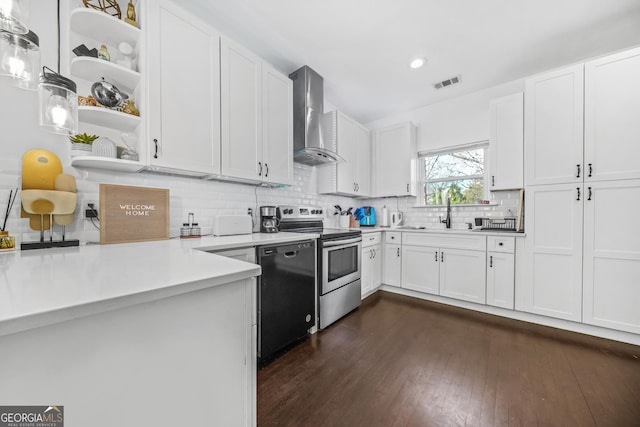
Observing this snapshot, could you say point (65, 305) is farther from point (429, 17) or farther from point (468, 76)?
point (468, 76)

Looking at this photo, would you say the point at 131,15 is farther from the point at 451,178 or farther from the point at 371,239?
the point at 451,178

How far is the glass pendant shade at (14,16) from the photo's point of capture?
2.50ft

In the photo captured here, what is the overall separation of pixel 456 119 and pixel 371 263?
2420 mm

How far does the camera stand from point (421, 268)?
10.2 feet

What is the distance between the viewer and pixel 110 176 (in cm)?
164

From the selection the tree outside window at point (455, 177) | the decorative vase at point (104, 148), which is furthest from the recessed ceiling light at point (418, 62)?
the decorative vase at point (104, 148)

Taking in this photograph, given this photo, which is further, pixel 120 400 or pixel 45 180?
pixel 45 180

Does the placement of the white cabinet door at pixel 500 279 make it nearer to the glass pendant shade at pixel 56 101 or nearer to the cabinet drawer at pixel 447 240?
the cabinet drawer at pixel 447 240

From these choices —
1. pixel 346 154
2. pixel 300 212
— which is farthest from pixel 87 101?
pixel 346 154

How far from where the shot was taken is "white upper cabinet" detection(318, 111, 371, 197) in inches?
126

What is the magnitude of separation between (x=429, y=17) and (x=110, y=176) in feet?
9.25

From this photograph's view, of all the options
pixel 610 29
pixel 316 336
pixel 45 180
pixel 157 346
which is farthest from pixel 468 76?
pixel 45 180

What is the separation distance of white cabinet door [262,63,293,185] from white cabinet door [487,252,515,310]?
2452 millimetres

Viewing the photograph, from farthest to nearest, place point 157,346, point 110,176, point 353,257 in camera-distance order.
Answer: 1. point 353,257
2. point 110,176
3. point 157,346
